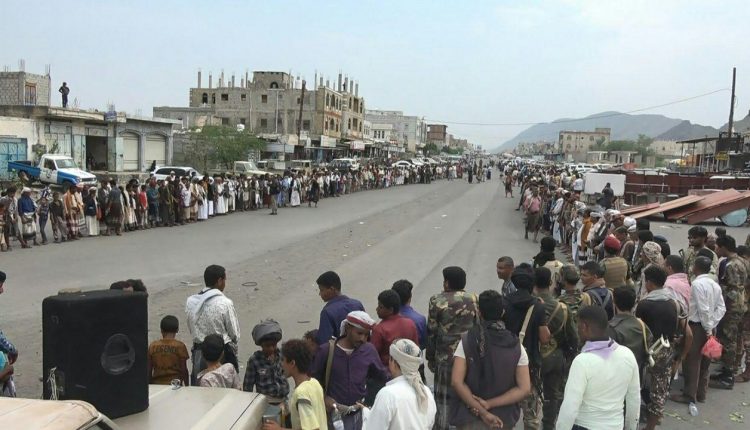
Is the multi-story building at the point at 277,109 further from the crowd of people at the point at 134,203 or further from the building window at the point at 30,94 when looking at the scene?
the crowd of people at the point at 134,203

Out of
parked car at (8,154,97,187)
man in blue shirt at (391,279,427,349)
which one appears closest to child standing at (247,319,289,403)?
man in blue shirt at (391,279,427,349)

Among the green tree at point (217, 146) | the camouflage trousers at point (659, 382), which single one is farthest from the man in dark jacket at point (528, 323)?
the green tree at point (217, 146)

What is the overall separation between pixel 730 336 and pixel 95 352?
21.5 ft

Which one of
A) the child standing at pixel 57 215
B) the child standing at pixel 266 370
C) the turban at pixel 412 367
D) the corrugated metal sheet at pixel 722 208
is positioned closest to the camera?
the turban at pixel 412 367

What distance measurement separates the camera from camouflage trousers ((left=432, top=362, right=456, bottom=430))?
4551 mm

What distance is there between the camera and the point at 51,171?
92.9ft

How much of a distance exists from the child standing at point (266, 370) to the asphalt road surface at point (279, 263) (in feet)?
10.5

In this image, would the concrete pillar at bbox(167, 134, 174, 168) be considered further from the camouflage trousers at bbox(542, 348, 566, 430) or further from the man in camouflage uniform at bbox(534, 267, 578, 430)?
the camouflage trousers at bbox(542, 348, 566, 430)

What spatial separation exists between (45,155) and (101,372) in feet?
97.6

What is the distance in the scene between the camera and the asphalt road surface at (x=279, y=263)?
831 cm

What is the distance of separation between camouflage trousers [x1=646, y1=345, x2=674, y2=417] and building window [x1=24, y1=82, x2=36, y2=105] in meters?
43.0

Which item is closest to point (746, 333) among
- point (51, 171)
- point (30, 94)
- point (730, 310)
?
point (730, 310)

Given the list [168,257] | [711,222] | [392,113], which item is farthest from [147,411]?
[392,113]

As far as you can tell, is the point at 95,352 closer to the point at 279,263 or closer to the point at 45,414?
the point at 45,414
